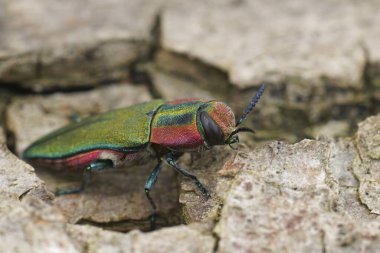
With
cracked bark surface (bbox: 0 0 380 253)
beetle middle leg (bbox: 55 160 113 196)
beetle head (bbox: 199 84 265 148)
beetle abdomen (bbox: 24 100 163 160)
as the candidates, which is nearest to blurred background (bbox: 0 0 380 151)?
cracked bark surface (bbox: 0 0 380 253)

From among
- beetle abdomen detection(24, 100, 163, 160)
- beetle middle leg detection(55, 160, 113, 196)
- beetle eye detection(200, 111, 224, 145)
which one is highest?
beetle eye detection(200, 111, 224, 145)

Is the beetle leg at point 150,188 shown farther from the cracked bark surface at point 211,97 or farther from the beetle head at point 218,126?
the beetle head at point 218,126

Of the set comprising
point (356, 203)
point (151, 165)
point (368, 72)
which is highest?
point (368, 72)

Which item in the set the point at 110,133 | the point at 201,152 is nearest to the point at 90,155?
the point at 110,133

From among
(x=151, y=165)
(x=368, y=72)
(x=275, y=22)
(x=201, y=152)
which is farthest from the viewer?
(x=275, y=22)

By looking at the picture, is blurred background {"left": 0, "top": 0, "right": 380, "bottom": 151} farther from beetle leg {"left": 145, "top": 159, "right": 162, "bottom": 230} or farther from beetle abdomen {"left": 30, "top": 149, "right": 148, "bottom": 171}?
beetle leg {"left": 145, "top": 159, "right": 162, "bottom": 230}

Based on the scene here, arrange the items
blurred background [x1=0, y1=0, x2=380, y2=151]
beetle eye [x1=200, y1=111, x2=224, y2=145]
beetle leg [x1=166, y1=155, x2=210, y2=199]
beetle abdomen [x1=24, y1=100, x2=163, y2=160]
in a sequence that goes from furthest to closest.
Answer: blurred background [x1=0, y1=0, x2=380, y2=151]
beetle abdomen [x1=24, y1=100, x2=163, y2=160]
beetle eye [x1=200, y1=111, x2=224, y2=145]
beetle leg [x1=166, y1=155, x2=210, y2=199]

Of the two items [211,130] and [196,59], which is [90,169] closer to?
[211,130]

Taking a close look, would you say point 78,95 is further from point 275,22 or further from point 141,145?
point 275,22
